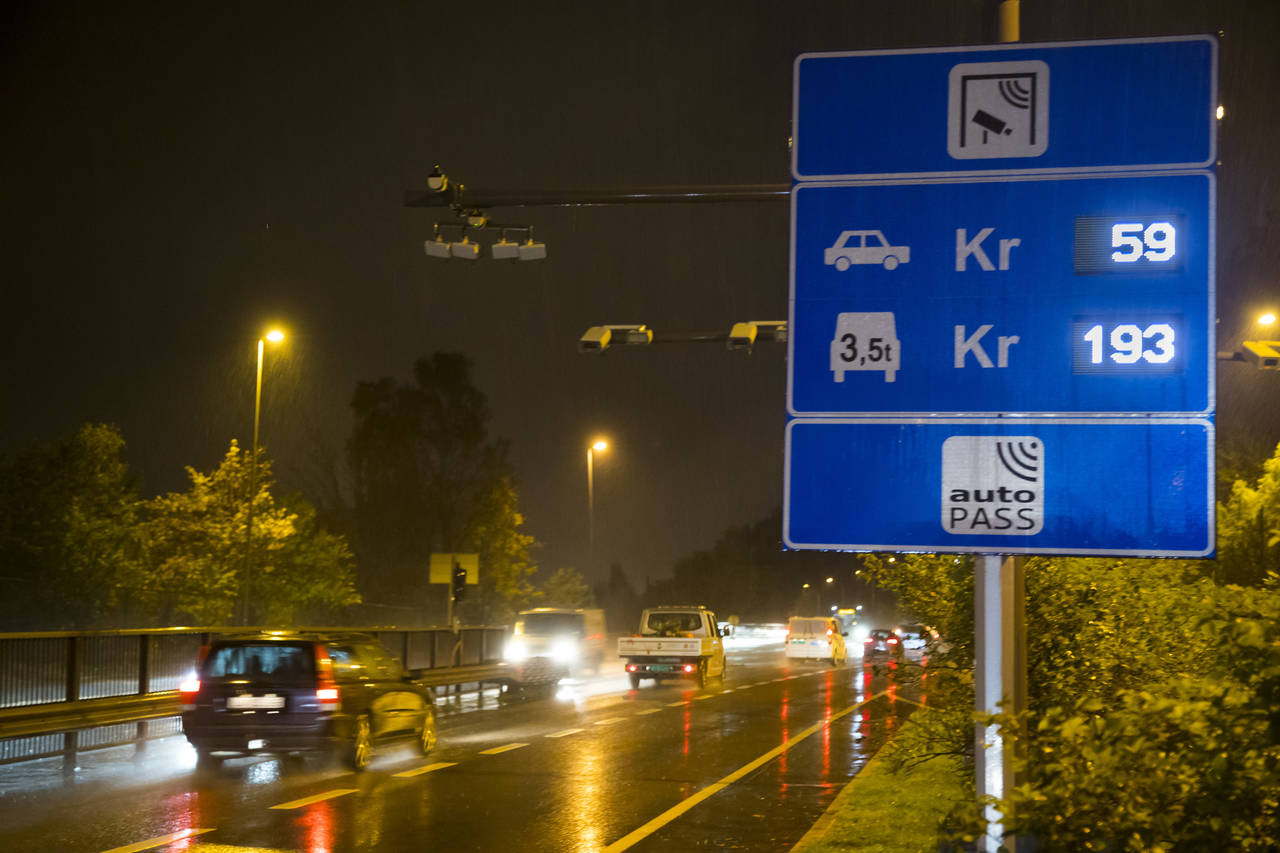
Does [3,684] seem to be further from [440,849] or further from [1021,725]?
[1021,725]

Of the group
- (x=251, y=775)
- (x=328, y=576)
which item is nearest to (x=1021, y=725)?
(x=251, y=775)

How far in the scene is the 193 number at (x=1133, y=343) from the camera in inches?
170

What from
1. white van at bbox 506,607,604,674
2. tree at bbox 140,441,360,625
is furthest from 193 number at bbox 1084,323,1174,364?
tree at bbox 140,441,360,625

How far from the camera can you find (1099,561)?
402 inches

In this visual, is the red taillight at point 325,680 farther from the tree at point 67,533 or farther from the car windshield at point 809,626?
the car windshield at point 809,626

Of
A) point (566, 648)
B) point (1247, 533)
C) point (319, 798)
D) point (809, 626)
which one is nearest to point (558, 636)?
point (566, 648)

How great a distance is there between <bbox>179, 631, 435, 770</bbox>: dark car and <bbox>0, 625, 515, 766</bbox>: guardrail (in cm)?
69

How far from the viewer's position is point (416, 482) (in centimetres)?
6794

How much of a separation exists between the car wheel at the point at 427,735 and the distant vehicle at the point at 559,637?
16752mm

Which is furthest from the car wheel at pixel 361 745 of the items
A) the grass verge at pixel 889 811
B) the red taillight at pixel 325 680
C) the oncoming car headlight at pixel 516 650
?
the oncoming car headlight at pixel 516 650

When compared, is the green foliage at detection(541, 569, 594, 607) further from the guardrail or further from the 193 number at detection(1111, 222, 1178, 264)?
the 193 number at detection(1111, 222, 1178, 264)

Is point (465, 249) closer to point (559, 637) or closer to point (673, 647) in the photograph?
point (673, 647)

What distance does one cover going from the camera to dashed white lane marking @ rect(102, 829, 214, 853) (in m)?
10.2

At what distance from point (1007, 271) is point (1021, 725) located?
57.9 inches
